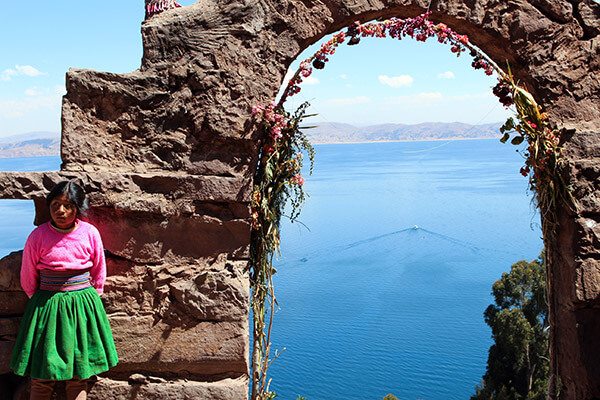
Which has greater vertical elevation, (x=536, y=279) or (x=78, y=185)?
(x=78, y=185)

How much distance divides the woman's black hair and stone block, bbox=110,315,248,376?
613mm

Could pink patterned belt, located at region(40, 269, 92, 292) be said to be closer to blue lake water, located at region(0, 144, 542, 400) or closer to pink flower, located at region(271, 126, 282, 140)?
pink flower, located at region(271, 126, 282, 140)

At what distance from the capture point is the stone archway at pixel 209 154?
9.63ft

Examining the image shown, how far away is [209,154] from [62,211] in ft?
2.36

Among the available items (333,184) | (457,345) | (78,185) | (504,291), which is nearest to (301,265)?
(457,345)

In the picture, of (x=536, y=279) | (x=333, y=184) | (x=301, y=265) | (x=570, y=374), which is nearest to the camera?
(x=570, y=374)

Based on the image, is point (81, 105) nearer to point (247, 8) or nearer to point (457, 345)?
point (247, 8)

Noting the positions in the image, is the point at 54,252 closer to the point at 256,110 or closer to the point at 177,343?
the point at 177,343

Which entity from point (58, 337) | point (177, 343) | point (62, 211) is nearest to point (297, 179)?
point (177, 343)

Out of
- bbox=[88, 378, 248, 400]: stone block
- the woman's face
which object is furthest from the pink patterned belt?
bbox=[88, 378, 248, 400]: stone block

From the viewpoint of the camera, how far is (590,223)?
9.62 ft

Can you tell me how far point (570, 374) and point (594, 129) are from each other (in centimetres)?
121

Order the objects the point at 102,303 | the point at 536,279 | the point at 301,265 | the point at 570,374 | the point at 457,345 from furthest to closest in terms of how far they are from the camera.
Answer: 1. the point at 301,265
2. the point at 457,345
3. the point at 536,279
4. the point at 570,374
5. the point at 102,303

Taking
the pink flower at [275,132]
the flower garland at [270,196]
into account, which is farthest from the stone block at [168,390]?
the pink flower at [275,132]
